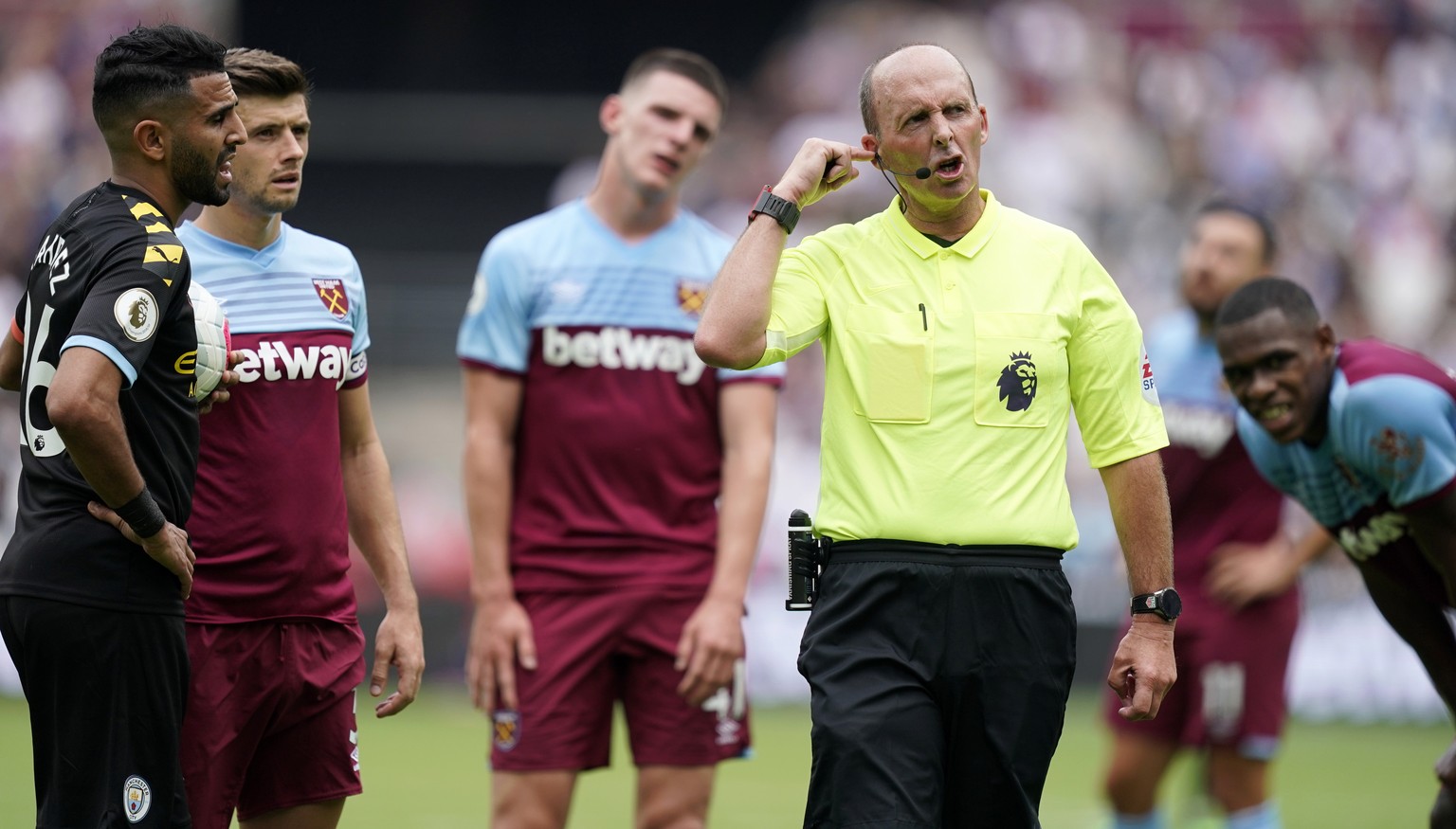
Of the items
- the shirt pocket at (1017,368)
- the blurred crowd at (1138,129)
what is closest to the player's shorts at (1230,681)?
the shirt pocket at (1017,368)

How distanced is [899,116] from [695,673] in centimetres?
235

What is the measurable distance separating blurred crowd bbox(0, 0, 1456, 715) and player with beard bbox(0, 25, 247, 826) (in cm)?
1175

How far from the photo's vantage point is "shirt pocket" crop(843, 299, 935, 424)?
4539 mm

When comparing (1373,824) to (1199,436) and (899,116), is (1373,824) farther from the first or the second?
(899,116)

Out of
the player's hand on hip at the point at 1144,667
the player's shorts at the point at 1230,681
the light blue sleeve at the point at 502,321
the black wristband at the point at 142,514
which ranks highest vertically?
the light blue sleeve at the point at 502,321

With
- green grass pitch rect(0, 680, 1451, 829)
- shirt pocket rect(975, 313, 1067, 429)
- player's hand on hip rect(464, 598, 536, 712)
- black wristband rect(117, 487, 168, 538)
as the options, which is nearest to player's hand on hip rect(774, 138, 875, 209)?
shirt pocket rect(975, 313, 1067, 429)

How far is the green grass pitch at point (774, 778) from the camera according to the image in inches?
387

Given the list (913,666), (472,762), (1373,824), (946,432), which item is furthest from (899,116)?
(472,762)

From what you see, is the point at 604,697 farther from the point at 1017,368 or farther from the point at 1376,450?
the point at 1376,450

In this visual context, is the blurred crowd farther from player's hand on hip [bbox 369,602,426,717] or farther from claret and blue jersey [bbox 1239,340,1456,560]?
player's hand on hip [bbox 369,602,426,717]

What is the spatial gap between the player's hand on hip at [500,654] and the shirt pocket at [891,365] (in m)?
2.13

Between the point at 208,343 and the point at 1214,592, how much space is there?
5.11 meters

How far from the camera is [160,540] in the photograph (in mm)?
4121

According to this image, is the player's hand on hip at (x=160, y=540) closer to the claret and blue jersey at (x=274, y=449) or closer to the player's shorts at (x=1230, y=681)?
the claret and blue jersey at (x=274, y=449)
